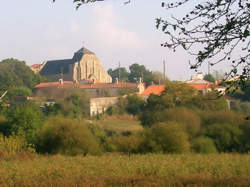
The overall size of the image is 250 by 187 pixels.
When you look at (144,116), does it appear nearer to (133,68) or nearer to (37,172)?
(37,172)

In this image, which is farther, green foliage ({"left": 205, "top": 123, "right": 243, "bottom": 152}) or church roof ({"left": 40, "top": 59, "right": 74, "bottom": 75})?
church roof ({"left": 40, "top": 59, "right": 74, "bottom": 75})

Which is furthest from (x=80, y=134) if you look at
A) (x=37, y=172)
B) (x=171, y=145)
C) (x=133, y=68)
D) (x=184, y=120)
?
(x=133, y=68)

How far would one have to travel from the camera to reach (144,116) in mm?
43156

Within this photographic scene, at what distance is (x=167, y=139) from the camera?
2845 centimetres

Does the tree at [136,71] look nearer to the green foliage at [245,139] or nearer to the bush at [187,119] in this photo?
the bush at [187,119]

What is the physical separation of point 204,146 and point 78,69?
78.2 metres

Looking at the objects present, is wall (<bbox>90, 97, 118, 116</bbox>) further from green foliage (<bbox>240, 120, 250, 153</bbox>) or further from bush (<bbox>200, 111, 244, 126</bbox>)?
green foliage (<bbox>240, 120, 250, 153</bbox>)

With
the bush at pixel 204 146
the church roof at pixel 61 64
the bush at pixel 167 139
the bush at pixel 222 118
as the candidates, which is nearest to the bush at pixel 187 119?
the bush at pixel 222 118

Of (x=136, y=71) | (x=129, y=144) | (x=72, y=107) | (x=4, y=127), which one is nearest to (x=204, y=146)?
(x=129, y=144)

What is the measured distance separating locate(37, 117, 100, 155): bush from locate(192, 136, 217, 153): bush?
6428mm

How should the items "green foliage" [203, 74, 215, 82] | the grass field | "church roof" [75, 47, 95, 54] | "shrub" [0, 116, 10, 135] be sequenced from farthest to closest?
"church roof" [75, 47, 95, 54] < "green foliage" [203, 74, 215, 82] < "shrub" [0, 116, 10, 135] < the grass field

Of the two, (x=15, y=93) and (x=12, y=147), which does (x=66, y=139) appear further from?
(x=15, y=93)

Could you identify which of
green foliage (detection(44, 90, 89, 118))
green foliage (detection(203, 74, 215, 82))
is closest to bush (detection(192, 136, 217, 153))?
green foliage (detection(44, 90, 89, 118))

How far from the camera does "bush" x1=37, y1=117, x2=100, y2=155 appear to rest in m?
28.5
